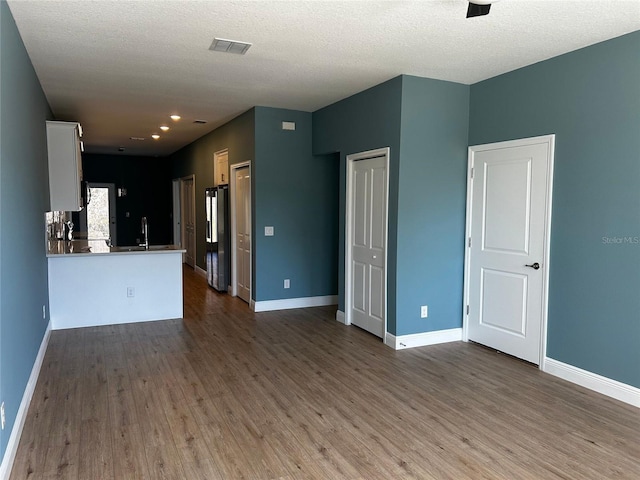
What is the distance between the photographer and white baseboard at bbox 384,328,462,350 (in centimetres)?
446

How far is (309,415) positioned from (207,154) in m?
5.98

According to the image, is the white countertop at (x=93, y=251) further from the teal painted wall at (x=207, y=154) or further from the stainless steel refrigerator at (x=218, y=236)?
the stainless steel refrigerator at (x=218, y=236)

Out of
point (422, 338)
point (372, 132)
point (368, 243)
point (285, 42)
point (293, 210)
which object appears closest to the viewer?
point (285, 42)

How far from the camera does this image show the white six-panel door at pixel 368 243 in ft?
15.4

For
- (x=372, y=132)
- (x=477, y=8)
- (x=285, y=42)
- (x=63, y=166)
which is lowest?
(x=63, y=166)

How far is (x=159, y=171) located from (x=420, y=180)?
30.4ft

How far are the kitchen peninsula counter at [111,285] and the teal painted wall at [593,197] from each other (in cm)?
411

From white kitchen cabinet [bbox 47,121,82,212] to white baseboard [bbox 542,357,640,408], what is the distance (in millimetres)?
5110

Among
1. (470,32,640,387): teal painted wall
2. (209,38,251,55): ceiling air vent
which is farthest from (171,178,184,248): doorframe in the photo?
(470,32,640,387): teal painted wall

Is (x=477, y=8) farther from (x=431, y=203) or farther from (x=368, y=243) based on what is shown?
(x=368, y=243)

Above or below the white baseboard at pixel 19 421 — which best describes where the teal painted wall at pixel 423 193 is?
above

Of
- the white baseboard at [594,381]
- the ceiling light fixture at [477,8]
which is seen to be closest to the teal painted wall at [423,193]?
the white baseboard at [594,381]

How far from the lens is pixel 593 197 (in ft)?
11.4

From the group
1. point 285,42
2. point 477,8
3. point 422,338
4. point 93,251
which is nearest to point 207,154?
point 93,251
